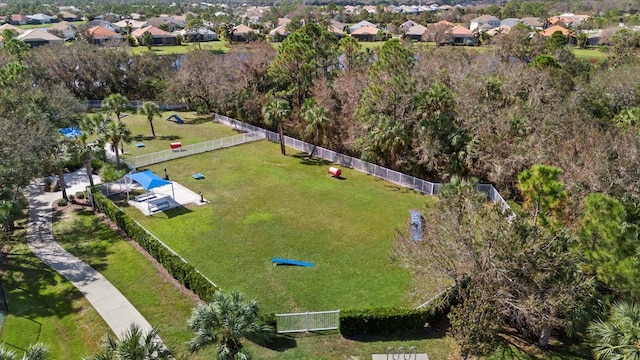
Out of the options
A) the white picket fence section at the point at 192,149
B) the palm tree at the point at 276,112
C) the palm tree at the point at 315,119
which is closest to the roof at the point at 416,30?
the white picket fence section at the point at 192,149

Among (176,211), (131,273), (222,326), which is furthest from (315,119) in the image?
(222,326)

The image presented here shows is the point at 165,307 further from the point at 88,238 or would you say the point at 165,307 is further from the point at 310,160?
the point at 310,160

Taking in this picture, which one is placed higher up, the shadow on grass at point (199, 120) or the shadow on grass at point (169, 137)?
the shadow on grass at point (169, 137)

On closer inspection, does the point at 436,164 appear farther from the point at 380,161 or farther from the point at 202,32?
the point at 202,32

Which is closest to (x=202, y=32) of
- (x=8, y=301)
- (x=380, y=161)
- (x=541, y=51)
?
(x=541, y=51)

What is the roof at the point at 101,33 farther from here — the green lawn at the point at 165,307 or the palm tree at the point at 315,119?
the green lawn at the point at 165,307

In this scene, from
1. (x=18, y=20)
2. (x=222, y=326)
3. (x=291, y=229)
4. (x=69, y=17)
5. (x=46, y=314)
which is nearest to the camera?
(x=222, y=326)
